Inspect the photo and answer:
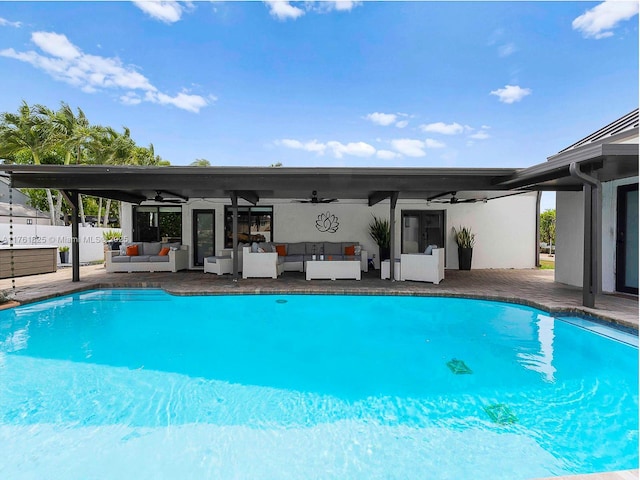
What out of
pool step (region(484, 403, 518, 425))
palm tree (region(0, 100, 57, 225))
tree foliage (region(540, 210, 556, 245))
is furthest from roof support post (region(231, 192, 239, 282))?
tree foliage (region(540, 210, 556, 245))

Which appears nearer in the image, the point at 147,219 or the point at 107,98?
the point at 147,219

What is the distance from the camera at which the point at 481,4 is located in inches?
380

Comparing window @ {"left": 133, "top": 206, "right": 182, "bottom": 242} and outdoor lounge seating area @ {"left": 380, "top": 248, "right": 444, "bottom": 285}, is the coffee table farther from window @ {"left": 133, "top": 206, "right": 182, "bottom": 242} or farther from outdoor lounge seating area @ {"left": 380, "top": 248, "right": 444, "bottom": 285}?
window @ {"left": 133, "top": 206, "right": 182, "bottom": 242}

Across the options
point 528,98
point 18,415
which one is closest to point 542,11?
point 528,98

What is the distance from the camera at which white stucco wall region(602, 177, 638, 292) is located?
6.97m

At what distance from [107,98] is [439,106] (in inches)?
723

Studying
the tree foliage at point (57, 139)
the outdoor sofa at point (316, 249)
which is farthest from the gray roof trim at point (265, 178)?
the tree foliage at point (57, 139)

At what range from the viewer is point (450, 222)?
11.7 meters

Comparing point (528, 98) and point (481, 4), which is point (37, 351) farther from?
point (528, 98)

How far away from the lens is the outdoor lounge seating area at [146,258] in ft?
33.1

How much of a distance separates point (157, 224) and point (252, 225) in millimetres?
3569

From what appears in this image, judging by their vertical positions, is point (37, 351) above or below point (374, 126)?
below

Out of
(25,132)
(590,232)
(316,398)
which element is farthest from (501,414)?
(25,132)

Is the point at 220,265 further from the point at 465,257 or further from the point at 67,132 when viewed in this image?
the point at 67,132
